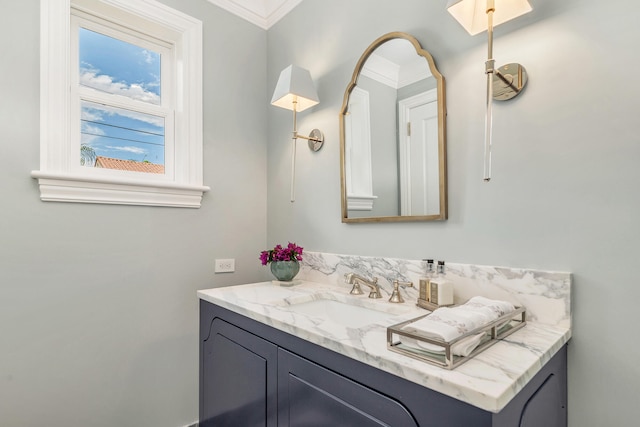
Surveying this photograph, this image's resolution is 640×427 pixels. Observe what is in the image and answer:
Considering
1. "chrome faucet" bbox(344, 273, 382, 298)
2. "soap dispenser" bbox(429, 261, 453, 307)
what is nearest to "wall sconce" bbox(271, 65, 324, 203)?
"chrome faucet" bbox(344, 273, 382, 298)

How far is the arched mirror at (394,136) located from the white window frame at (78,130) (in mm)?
898

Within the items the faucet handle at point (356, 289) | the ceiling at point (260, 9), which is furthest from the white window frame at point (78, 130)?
the faucet handle at point (356, 289)

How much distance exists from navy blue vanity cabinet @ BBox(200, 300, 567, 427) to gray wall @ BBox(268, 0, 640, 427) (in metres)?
0.14

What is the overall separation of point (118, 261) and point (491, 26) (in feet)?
6.13

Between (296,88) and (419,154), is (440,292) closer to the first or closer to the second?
(419,154)

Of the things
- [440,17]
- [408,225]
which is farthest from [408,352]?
[440,17]

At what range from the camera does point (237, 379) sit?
137 centimetres

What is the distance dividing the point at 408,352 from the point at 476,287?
0.52 m

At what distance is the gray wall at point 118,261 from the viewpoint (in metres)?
1.41

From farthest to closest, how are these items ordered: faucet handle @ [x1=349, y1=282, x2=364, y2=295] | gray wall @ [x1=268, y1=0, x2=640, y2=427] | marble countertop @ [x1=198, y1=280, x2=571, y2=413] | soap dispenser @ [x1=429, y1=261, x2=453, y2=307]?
faucet handle @ [x1=349, y1=282, x2=364, y2=295]
soap dispenser @ [x1=429, y1=261, x2=453, y2=307]
gray wall @ [x1=268, y1=0, x2=640, y2=427]
marble countertop @ [x1=198, y1=280, x2=571, y2=413]

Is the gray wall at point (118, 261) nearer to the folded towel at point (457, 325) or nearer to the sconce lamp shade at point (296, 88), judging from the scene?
the sconce lamp shade at point (296, 88)

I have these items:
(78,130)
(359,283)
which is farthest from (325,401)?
(78,130)

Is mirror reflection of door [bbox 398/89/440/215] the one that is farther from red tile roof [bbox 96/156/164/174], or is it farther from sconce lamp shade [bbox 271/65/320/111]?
red tile roof [bbox 96/156/164/174]

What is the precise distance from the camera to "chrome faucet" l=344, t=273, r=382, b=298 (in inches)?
56.6
